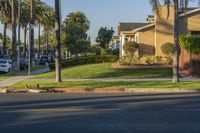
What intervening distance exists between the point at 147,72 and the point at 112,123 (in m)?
20.5

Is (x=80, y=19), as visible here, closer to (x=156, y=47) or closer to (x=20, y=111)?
(x=156, y=47)

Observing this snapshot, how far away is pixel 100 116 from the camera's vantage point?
13273mm

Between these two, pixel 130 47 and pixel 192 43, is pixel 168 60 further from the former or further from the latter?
pixel 192 43

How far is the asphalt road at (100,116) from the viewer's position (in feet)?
36.2

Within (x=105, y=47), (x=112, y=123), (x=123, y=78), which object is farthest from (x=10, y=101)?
(x=105, y=47)

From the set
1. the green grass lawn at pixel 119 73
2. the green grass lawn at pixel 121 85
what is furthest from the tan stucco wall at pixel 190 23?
the green grass lawn at pixel 121 85

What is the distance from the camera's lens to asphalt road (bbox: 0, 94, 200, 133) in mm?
11034

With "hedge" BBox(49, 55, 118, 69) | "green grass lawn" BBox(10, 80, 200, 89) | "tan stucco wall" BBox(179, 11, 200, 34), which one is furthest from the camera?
"hedge" BBox(49, 55, 118, 69)

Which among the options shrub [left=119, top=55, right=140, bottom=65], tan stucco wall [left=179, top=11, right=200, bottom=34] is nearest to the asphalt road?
shrub [left=119, top=55, right=140, bottom=65]

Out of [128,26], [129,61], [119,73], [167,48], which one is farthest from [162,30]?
[128,26]

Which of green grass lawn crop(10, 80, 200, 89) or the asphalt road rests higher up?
green grass lawn crop(10, 80, 200, 89)

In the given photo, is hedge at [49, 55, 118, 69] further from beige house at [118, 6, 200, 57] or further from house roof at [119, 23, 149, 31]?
house roof at [119, 23, 149, 31]

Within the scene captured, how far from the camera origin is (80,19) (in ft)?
290

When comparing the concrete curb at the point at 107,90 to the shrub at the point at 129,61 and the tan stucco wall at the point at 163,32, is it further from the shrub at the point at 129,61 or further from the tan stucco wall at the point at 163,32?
the tan stucco wall at the point at 163,32
